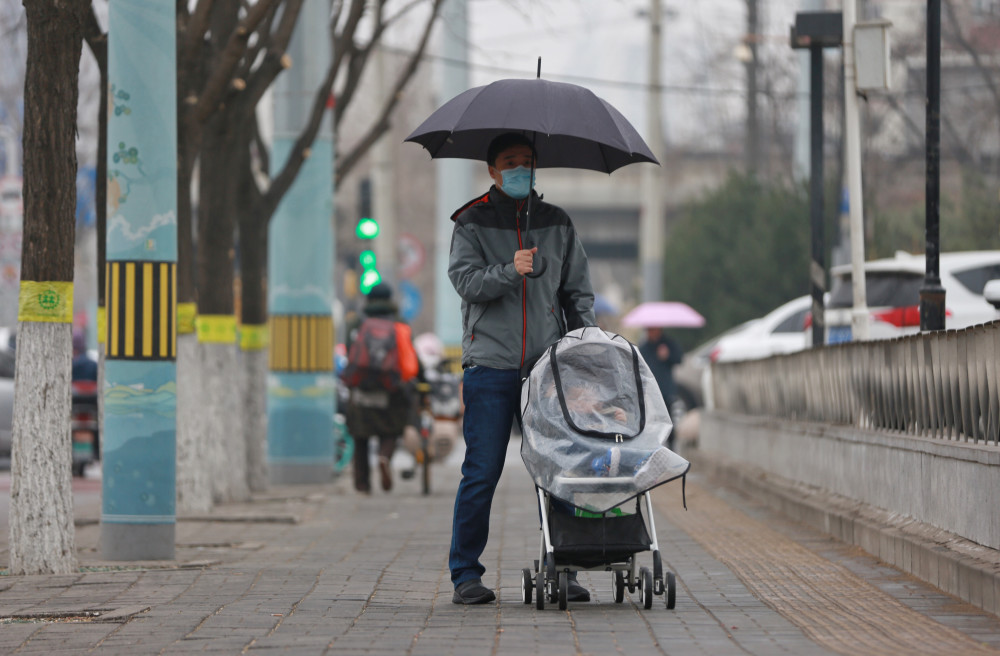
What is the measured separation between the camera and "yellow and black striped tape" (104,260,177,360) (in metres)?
9.77

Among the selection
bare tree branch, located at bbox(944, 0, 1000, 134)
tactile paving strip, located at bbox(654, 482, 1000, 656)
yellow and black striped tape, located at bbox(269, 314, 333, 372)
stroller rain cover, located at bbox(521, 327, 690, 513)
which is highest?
bare tree branch, located at bbox(944, 0, 1000, 134)

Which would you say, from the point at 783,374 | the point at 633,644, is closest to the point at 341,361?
the point at 783,374

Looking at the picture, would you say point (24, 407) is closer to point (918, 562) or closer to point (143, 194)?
point (143, 194)

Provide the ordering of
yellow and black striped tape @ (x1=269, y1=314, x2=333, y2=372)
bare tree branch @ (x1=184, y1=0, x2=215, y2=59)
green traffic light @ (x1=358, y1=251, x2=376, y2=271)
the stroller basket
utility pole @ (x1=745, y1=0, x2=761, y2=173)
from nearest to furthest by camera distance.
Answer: the stroller basket < bare tree branch @ (x1=184, y1=0, x2=215, y2=59) < yellow and black striped tape @ (x1=269, y1=314, x2=333, y2=372) < green traffic light @ (x1=358, y1=251, x2=376, y2=271) < utility pole @ (x1=745, y1=0, x2=761, y2=173)

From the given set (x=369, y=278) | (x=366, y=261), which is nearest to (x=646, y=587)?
(x=369, y=278)

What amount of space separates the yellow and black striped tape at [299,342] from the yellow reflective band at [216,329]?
3.16 meters

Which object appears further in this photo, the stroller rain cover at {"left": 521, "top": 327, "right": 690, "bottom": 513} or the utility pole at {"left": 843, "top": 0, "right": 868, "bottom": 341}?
the utility pole at {"left": 843, "top": 0, "right": 868, "bottom": 341}

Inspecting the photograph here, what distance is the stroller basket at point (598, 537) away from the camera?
7.11m

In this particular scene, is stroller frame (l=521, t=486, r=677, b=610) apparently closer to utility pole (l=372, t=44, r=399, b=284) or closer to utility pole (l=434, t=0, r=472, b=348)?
utility pole (l=434, t=0, r=472, b=348)

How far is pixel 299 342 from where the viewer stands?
17.5 meters

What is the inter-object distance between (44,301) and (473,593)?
2969mm

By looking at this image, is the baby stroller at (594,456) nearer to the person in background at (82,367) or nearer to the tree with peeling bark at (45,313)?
the tree with peeling bark at (45,313)

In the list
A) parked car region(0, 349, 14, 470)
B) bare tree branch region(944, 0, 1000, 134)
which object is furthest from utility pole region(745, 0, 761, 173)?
parked car region(0, 349, 14, 470)

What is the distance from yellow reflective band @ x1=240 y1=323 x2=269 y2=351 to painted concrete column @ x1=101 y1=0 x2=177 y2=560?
6348 mm
